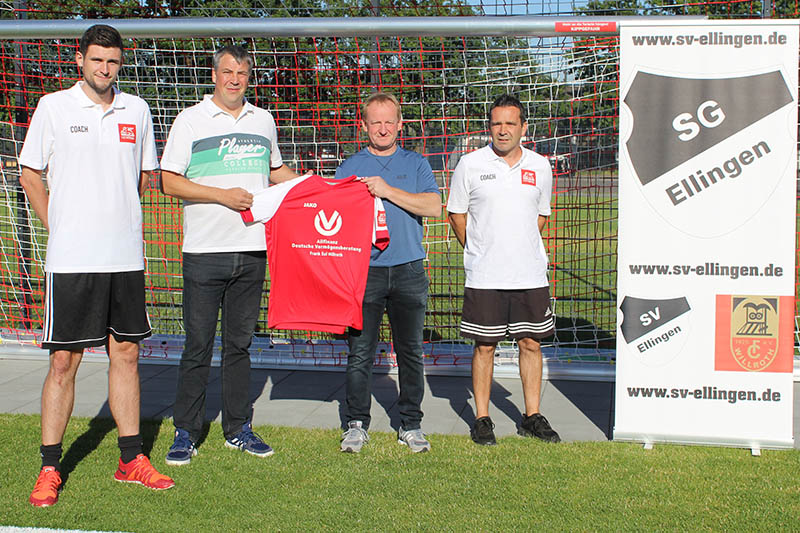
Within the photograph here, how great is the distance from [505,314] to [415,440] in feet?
3.09

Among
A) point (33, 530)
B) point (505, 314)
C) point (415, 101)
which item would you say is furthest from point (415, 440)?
point (415, 101)

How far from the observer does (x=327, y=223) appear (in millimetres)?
4699

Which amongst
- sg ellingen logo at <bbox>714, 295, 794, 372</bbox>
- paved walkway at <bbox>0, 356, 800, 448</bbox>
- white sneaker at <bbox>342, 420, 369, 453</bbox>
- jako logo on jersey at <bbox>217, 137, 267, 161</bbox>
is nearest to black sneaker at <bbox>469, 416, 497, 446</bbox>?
paved walkway at <bbox>0, 356, 800, 448</bbox>

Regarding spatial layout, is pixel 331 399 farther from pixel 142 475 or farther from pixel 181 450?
pixel 142 475

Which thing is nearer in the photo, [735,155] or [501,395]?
[735,155]

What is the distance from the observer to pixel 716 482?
4.27 meters

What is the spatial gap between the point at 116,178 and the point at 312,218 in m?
1.12

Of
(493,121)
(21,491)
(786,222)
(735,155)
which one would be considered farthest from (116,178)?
(786,222)

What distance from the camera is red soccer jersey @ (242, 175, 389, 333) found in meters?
4.65

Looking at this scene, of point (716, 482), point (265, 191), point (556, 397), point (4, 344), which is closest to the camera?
point (716, 482)

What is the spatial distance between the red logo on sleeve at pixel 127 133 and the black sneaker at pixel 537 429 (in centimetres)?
291

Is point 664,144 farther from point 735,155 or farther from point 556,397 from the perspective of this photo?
point 556,397

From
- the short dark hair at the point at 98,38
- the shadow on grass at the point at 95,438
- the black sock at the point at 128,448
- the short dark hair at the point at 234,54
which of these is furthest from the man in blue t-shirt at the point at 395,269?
the short dark hair at the point at 98,38

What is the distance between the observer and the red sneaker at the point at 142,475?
13.9 ft
